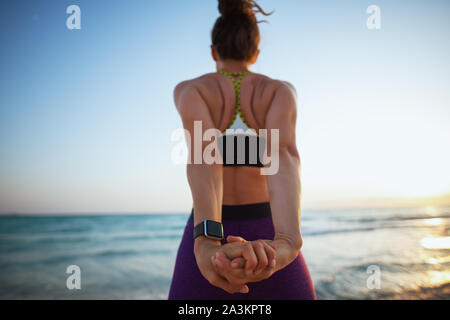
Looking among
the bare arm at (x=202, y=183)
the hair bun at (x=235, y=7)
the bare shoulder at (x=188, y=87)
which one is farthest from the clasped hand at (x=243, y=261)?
the hair bun at (x=235, y=7)

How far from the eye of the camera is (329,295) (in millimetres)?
6332

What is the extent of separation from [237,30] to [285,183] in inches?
36.6

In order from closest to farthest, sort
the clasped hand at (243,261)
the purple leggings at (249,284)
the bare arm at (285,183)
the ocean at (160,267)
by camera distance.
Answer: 1. the clasped hand at (243,261)
2. the bare arm at (285,183)
3. the purple leggings at (249,284)
4. the ocean at (160,267)

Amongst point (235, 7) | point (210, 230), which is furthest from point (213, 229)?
point (235, 7)

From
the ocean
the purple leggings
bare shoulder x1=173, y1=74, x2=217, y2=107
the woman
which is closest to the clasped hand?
the woman

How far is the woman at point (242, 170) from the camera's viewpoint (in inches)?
55.9

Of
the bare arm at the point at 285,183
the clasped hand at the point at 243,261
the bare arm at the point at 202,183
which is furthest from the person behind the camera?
the bare arm at the point at 285,183

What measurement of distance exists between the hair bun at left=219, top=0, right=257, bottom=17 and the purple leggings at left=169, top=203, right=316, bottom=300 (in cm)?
116

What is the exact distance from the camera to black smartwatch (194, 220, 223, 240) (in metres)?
1.27

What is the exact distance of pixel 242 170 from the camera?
1692mm

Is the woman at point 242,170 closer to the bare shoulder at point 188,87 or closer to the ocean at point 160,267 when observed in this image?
the bare shoulder at point 188,87
